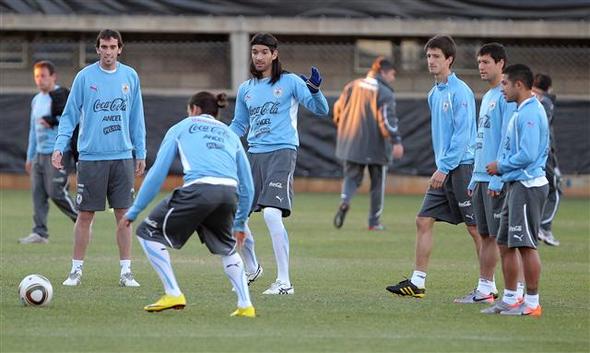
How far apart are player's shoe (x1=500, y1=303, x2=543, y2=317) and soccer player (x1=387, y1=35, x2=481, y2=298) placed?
1.11 meters

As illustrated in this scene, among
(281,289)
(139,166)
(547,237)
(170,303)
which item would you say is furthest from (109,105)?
(547,237)

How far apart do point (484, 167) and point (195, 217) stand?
252cm

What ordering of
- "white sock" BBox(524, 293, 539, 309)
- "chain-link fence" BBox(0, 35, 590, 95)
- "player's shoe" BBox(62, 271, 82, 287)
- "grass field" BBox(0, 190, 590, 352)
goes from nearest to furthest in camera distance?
"grass field" BBox(0, 190, 590, 352), "white sock" BBox(524, 293, 539, 309), "player's shoe" BBox(62, 271, 82, 287), "chain-link fence" BBox(0, 35, 590, 95)

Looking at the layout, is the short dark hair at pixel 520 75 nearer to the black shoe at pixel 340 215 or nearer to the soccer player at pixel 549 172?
the soccer player at pixel 549 172

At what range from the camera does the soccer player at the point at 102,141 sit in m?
11.6

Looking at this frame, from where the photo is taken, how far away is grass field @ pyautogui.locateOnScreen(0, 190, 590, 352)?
852 centimetres

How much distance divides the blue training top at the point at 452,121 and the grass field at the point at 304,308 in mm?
1220

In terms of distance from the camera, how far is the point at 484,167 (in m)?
10.4

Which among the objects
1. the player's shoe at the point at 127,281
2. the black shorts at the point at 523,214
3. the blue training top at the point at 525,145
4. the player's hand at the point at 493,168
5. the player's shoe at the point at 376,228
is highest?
the blue training top at the point at 525,145

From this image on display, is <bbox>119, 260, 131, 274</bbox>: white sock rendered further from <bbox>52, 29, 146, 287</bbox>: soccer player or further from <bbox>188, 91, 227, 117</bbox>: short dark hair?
<bbox>188, 91, 227, 117</bbox>: short dark hair

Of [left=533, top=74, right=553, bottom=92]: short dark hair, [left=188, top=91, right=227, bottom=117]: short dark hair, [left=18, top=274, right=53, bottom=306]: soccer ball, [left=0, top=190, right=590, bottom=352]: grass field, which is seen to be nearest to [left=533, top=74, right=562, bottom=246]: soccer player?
[left=533, top=74, right=553, bottom=92]: short dark hair

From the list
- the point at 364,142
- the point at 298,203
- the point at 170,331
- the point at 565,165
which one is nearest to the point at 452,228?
the point at 364,142

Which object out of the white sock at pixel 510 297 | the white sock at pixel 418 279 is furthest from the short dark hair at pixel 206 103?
the white sock at pixel 510 297

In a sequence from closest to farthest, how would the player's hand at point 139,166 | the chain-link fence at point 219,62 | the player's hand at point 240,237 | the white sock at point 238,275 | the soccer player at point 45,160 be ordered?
1. the white sock at point 238,275
2. the player's hand at point 240,237
3. the player's hand at point 139,166
4. the soccer player at point 45,160
5. the chain-link fence at point 219,62
